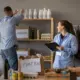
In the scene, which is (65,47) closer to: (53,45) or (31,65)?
(53,45)

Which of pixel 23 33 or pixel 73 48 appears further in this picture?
pixel 23 33

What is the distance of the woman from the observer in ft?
12.7

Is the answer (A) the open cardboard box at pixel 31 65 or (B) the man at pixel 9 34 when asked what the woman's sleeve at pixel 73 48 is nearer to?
(A) the open cardboard box at pixel 31 65

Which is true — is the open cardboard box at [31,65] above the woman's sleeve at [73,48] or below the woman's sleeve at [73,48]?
below

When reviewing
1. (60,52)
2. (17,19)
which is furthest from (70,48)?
(17,19)

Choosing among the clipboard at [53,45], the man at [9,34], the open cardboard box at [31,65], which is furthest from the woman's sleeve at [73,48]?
the man at [9,34]

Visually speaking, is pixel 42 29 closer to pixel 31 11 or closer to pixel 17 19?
pixel 31 11

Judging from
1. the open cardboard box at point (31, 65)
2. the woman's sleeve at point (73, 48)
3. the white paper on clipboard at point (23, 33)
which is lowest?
the open cardboard box at point (31, 65)

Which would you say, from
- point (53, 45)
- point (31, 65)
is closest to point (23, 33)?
point (53, 45)

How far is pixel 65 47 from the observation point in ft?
12.8

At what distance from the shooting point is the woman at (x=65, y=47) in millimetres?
3865

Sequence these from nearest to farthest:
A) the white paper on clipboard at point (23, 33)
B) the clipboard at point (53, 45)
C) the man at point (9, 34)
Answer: the clipboard at point (53, 45), the man at point (9, 34), the white paper on clipboard at point (23, 33)

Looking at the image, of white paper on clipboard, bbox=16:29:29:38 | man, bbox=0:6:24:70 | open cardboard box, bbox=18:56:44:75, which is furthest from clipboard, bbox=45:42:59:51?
white paper on clipboard, bbox=16:29:29:38

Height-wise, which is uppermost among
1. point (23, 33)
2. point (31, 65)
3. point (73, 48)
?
point (23, 33)
